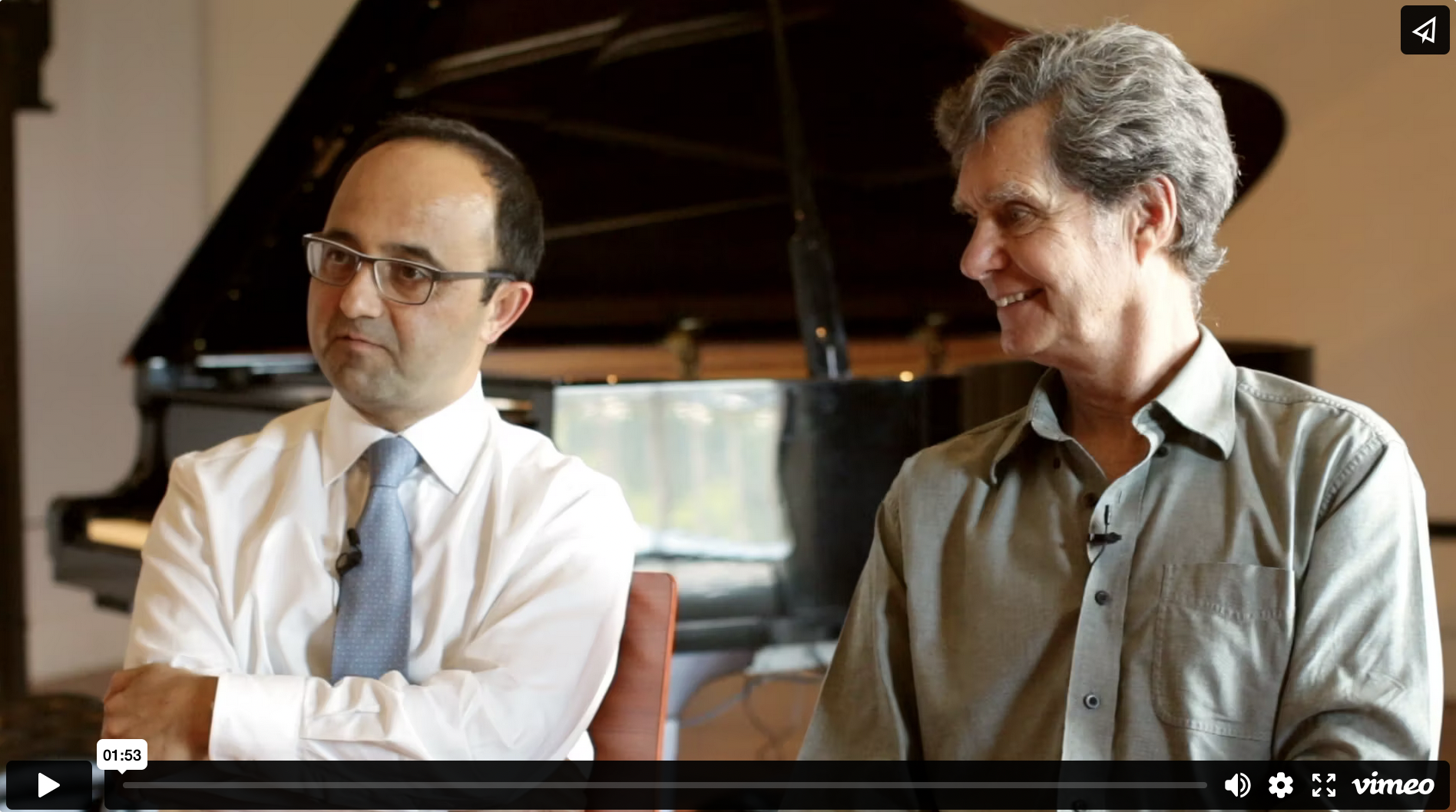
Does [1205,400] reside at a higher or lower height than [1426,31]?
lower

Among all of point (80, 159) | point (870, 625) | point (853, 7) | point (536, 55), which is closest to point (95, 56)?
point (80, 159)

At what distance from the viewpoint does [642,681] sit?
5.66ft

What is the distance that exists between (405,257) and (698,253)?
2.50m

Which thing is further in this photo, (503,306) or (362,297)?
(503,306)

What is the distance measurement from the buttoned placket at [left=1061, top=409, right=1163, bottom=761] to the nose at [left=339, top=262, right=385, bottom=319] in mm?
821

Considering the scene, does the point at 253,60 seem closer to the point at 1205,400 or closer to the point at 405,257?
the point at 405,257

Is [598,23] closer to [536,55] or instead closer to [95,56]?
[536,55]

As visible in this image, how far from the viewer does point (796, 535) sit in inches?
116

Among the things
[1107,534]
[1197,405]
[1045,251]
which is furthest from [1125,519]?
[1045,251]

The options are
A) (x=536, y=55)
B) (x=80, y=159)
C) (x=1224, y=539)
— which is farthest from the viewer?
(x=80, y=159)

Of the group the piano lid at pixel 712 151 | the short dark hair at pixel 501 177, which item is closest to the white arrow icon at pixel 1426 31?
the piano lid at pixel 712 151

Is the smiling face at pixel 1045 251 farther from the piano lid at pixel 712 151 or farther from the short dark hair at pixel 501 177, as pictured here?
the piano lid at pixel 712 151

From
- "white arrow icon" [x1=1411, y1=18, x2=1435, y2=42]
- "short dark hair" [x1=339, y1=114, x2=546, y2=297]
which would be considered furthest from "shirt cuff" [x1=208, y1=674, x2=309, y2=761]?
"white arrow icon" [x1=1411, y1=18, x2=1435, y2=42]

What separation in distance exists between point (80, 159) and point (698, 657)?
3.76 m
